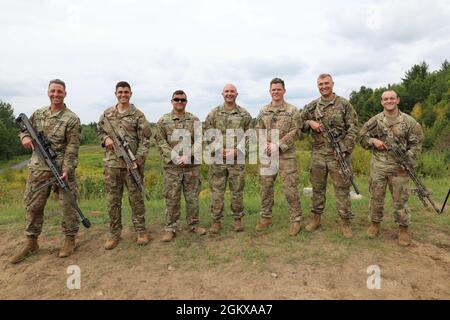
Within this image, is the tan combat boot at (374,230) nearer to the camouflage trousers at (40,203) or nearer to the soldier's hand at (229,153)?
the soldier's hand at (229,153)

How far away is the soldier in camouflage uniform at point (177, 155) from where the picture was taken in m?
5.67

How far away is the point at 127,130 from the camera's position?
5480mm

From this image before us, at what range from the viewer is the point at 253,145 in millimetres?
5832

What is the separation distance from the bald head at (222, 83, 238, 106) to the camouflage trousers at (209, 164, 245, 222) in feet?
3.57

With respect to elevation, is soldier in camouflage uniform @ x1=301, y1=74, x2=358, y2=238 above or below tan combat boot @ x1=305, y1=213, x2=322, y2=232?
above

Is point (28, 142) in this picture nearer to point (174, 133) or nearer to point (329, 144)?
point (174, 133)

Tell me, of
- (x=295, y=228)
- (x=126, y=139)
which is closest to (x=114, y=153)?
(x=126, y=139)

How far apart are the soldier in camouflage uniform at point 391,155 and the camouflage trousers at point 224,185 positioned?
2082 mm

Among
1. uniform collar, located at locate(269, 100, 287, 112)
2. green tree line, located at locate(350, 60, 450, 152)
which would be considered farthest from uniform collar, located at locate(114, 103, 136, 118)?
green tree line, located at locate(350, 60, 450, 152)

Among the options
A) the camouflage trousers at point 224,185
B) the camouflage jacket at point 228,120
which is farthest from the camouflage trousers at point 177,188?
the camouflage jacket at point 228,120

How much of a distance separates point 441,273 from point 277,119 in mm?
3144

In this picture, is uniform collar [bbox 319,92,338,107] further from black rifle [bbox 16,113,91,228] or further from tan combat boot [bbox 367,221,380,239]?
black rifle [bbox 16,113,91,228]

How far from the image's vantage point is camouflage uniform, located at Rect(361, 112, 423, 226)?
5312mm
